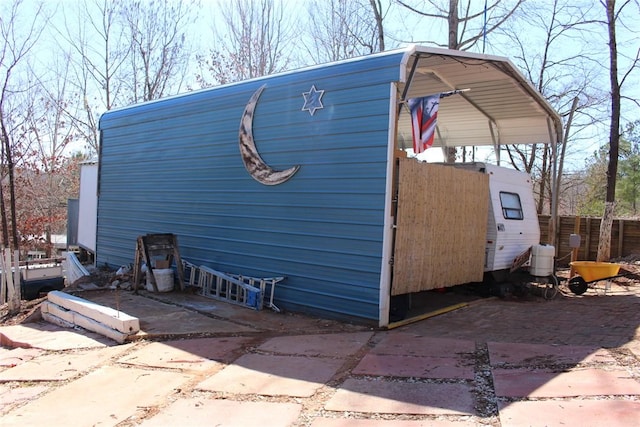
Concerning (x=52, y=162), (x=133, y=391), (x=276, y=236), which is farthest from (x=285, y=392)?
(x=52, y=162)

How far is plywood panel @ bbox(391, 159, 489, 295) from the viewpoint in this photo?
22.0ft

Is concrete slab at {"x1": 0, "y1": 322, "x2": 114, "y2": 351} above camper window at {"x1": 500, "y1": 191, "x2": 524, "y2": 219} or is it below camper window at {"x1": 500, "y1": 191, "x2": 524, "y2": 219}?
below

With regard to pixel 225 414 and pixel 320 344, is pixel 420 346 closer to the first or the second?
pixel 320 344

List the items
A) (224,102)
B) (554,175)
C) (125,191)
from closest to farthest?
(224,102)
(554,175)
(125,191)

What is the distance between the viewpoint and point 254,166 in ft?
26.8

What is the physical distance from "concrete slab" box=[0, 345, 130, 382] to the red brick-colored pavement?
0.04ft

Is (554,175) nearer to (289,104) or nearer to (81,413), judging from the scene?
(289,104)

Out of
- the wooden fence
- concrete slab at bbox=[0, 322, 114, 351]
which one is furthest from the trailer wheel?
concrete slab at bbox=[0, 322, 114, 351]

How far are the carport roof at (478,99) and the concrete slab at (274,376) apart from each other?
3611 mm

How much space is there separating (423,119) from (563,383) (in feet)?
13.1

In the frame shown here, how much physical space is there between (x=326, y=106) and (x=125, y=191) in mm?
6331

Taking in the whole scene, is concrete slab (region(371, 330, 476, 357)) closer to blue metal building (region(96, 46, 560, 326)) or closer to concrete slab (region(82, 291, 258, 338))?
blue metal building (region(96, 46, 560, 326))

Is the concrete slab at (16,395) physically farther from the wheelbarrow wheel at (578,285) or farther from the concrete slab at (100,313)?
the wheelbarrow wheel at (578,285)

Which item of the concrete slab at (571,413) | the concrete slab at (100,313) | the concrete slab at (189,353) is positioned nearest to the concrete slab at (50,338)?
the concrete slab at (100,313)
